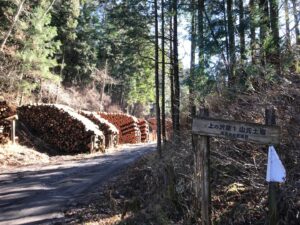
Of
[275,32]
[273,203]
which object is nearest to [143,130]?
[275,32]

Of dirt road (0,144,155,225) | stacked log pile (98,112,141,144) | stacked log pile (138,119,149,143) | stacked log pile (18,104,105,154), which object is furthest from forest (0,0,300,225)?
stacked log pile (138,119,149,143)

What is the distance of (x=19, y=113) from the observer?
21438 mm

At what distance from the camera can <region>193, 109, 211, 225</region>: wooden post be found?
5977 millimetres

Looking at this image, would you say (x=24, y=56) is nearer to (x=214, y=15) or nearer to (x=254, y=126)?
(x=214, y=15)

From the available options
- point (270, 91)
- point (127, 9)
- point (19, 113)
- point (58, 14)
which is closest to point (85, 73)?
point (58, 14)

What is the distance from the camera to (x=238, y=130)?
5582mm

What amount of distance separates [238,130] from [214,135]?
1.24 feet

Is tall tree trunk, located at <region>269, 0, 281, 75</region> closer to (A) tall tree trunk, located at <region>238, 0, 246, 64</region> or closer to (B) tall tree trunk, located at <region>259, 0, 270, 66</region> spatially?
(B) tall tree trunk, located at <region>259, 0, 270, 66</region>

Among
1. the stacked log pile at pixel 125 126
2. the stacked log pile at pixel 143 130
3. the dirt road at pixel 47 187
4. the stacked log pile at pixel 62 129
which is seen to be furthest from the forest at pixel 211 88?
the stacked log pile at pixel 143 130

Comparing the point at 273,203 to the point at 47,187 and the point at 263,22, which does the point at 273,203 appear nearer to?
the point at 47,187

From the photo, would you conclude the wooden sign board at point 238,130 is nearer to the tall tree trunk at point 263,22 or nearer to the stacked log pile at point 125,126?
the tall tree trunk at point 263,22

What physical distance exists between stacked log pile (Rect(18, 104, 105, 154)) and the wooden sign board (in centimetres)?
1487

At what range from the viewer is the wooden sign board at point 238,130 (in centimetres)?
537

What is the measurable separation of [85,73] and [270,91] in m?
32.2
